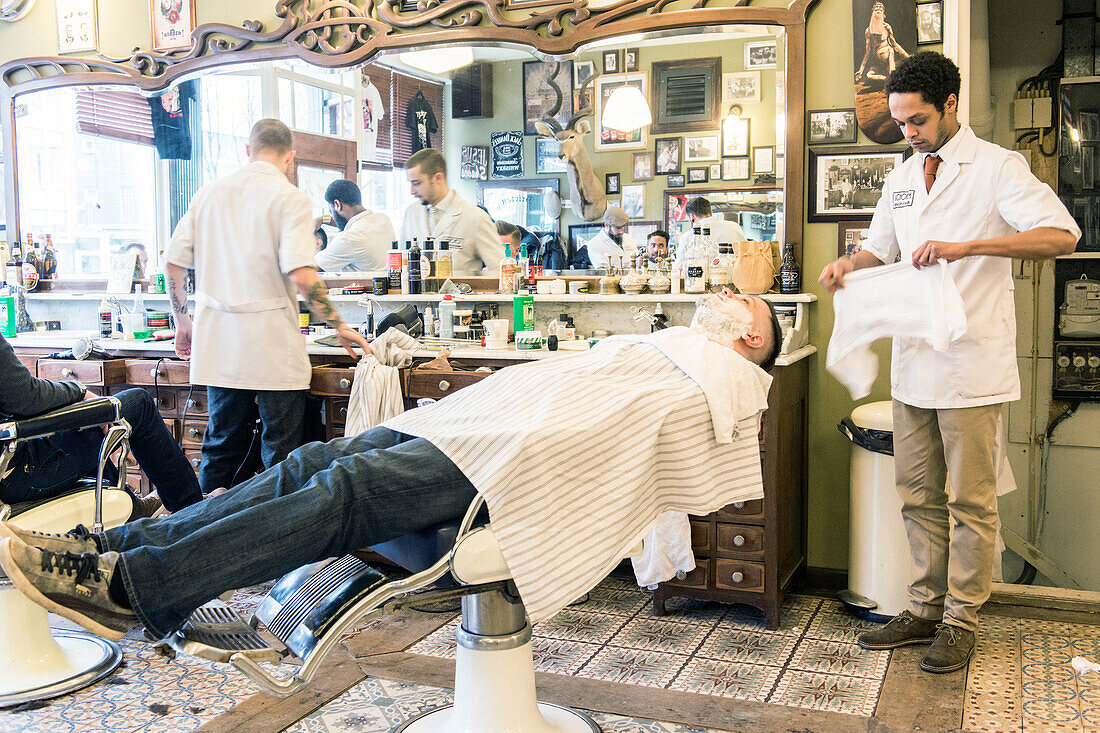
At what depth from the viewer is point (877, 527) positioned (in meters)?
2.97

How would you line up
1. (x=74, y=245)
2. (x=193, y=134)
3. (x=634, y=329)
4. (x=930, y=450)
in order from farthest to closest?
(x=74, y=245), (x=193, y=134), (x=634, y=329), (x=930, y=450)

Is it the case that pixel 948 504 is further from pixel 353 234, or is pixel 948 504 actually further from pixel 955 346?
pixel 353 234

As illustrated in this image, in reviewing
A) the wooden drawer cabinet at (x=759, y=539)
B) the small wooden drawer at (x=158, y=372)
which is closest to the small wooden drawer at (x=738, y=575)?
the wooden drawer cabinet at (x=759, y=539)

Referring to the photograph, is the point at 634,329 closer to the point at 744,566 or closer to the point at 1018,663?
the point at 744,566

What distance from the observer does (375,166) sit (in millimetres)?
3879


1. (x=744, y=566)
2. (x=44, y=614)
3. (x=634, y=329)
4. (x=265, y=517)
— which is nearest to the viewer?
(x=265, y=517)

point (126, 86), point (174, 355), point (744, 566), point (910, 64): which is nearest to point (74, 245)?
point (126, 86)

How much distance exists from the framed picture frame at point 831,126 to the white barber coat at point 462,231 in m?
1.25

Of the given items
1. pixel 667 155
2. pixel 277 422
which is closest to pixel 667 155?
pixel 667 155

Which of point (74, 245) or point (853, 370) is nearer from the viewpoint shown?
point (853, 370)

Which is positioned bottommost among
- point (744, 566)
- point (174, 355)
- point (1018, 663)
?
point (1018, 663)

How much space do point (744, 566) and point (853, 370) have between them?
2.57 feet

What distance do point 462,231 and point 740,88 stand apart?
1220 millimetres

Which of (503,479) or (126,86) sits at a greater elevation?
(126,86)
